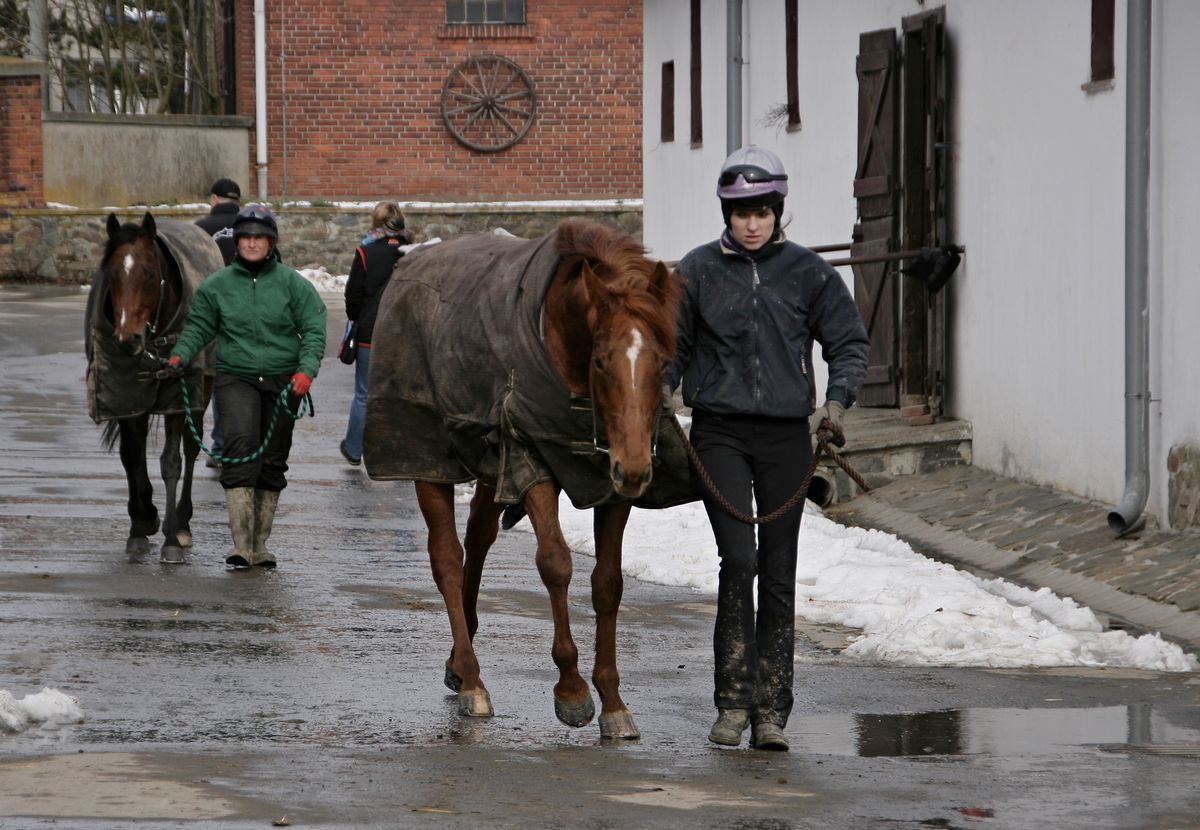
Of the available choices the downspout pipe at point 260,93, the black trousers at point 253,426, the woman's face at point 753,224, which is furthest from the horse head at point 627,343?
the downspout pipe at point 260,93

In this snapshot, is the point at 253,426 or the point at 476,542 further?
the point at 253,426

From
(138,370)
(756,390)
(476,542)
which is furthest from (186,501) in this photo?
(756,390)

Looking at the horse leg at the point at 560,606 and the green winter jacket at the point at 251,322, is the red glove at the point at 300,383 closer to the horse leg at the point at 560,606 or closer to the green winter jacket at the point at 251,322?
the green winter jacket at the point at 251,322

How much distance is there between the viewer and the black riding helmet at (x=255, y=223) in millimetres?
10805

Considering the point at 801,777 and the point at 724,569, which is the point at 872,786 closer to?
the point at 801,777

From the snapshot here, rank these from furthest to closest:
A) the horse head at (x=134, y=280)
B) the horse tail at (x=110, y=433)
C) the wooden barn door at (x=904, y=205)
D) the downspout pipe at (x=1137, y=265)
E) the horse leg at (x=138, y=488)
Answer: the wooden barn door at (x=904, y=205)
the horse tail at (x=110, y=433)
the horse leg at (x=138, y=488)
the horse head at (x=134, y=280)
the downspout pipe at (x=1137, y=265)

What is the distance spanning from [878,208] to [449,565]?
813cm

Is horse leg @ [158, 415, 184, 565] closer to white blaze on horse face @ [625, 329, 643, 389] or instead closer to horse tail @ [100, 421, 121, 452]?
horse tail @ [100, 421, 121, 452]

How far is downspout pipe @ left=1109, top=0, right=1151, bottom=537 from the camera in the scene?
10852 mm

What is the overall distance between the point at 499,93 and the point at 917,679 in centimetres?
2601

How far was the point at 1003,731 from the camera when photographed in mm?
7070

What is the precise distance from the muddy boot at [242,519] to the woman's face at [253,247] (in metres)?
1.24

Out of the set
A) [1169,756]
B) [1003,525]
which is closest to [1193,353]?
[1003,525]

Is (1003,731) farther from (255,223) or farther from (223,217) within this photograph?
(223,217)
